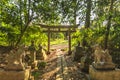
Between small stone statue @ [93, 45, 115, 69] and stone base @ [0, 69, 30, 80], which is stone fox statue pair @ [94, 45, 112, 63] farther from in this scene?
stone base @ [0, 69, 30, 80]

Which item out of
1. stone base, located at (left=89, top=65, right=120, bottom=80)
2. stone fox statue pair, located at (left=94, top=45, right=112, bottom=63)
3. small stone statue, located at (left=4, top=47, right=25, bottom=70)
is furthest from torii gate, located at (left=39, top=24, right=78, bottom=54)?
small stone statue, located at (left=4, top=47, right=25, bottom=70)

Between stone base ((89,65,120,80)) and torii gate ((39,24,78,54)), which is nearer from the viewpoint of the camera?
stone base ((89,65,120,80))

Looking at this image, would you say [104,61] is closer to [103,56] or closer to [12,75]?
[103,56]

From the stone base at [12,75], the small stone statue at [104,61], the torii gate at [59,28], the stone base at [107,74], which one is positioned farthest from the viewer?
the torii gate at [59,28]

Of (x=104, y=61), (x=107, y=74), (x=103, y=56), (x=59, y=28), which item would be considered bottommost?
(x=107, y=74)

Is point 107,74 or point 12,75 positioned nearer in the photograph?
point 12,75

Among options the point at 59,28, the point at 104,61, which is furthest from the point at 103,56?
the point at 59,28

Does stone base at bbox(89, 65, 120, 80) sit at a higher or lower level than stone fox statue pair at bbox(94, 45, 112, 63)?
lower

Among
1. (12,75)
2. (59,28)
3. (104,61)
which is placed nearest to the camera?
(12,75)

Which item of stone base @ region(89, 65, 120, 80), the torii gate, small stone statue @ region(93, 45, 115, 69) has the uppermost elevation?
the torii gate

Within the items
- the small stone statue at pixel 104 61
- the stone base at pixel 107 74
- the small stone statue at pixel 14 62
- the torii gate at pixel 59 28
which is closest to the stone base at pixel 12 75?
the small stone statue at pixel 14 62

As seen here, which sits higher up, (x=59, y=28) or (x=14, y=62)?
(x=59, y=28)

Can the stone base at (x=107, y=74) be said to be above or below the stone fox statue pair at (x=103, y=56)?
below

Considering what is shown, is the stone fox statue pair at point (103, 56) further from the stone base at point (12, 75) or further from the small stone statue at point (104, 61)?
the stone base at point (12, 75)
